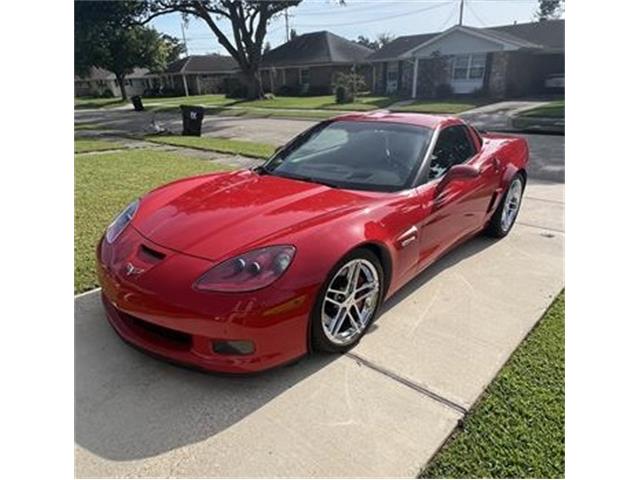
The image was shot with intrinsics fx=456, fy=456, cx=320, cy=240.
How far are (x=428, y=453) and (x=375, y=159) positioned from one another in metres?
2.09

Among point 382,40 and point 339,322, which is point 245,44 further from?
point 382,40

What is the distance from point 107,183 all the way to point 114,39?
2777 cm

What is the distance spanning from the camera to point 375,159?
11.3 ft

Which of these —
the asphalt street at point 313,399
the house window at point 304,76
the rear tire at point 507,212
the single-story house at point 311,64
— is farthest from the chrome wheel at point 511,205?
the house window at point 304,76

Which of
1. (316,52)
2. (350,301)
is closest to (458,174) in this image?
(350,301)

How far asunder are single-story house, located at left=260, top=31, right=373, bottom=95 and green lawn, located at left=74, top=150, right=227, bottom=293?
30486 millimetres

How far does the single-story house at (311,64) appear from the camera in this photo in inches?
1496

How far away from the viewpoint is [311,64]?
38688 mm

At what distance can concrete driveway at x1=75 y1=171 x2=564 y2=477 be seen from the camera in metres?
2.05

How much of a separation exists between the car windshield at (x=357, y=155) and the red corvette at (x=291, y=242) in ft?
0.04

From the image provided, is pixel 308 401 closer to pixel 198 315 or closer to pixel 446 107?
pixel 198 315

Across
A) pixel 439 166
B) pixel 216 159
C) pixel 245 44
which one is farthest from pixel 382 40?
pixel 439 166

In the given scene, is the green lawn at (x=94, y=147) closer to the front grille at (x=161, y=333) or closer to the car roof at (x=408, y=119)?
the car roof at (x=408, y=119)

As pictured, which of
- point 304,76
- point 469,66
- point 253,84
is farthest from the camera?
point 304,76
